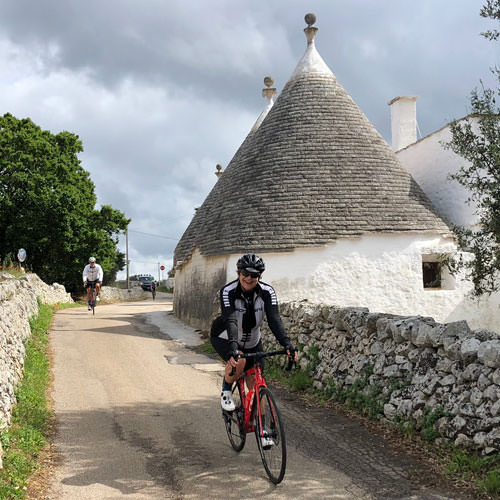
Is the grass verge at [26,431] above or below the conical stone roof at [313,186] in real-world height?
below

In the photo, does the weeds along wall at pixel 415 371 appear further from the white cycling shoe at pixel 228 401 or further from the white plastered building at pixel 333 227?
the white plastered building at pixel 333 227

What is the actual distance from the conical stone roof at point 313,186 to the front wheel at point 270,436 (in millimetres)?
10748

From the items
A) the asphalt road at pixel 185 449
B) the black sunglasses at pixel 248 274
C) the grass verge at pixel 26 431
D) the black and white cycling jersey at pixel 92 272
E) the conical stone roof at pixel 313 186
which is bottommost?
the asphalt road at pixel 185 449

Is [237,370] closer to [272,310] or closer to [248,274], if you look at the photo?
[272,310]

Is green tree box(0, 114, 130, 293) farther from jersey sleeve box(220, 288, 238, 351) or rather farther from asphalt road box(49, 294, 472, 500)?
jersey sleeve box(220, 288, 238, 351)

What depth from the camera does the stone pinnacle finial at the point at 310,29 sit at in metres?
20.9

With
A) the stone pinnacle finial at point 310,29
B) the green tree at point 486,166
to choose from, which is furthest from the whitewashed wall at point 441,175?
the green tree at point 486,166

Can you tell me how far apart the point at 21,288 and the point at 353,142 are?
37.0 ft

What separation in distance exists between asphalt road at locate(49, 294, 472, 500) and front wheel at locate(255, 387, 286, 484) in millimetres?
147

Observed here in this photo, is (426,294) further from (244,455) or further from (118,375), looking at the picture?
(244,455)

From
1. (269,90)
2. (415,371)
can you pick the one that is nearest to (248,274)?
(415,371)

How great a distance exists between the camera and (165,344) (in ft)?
47.5

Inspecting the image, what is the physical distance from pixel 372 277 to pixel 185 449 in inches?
434

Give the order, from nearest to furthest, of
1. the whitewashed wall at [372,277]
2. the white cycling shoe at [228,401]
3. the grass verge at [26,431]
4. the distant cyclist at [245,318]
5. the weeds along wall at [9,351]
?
the grass verge at [26,431] < the distant cyclist at [245,318] < the white cycling shoe at [228,401] < the weeds along wall at [9,351] < the whitewashed wall at [372,277]
